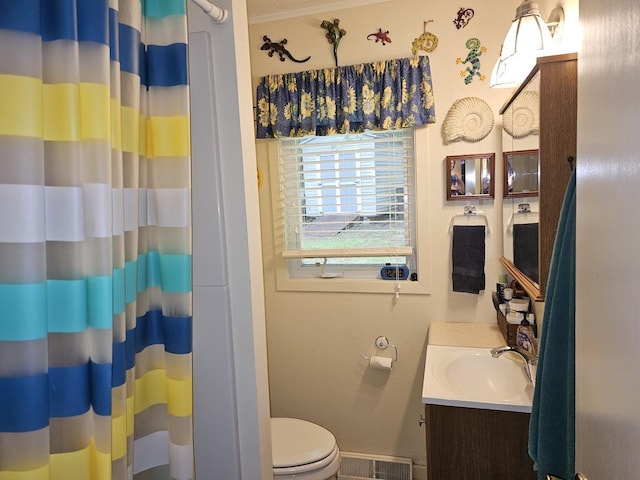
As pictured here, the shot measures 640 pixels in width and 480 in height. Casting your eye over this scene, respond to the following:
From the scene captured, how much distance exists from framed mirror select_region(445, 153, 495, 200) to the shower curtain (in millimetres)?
1529

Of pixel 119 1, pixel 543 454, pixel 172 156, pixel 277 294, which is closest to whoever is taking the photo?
pixel 119 1

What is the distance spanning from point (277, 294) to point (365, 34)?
4.91 ft

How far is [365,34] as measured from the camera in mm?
2197

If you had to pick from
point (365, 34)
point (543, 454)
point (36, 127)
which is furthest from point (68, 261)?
point (365, 34)

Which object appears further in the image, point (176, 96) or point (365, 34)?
point (365, 34)

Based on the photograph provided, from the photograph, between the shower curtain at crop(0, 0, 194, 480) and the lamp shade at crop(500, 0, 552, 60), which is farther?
the lamp shade at crop(500, 0, 552, 60)

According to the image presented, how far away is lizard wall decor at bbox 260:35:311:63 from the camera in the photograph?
2.32 meters

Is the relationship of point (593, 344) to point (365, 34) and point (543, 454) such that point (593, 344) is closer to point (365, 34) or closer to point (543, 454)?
point (543, 454)

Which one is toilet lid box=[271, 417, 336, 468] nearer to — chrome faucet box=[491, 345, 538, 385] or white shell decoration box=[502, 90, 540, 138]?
chrome faucet box=[491, 345, 538, 385]

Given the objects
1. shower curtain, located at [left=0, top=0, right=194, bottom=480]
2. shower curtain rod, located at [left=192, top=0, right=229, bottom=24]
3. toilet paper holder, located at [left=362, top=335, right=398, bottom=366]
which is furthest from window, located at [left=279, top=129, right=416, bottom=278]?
shower curtain, located at [left=0, top=0, right=194, bottom=480]

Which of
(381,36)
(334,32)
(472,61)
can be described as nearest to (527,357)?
(472,61)

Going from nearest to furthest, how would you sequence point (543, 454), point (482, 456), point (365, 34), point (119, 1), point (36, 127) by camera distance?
point (36, 127) → point (119, 1) → point (543, 454) → point (482, 456) → point (365, 34)

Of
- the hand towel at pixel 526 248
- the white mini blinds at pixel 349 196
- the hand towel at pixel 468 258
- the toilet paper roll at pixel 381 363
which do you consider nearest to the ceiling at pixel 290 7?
the white mini blinds at pixel 349 196

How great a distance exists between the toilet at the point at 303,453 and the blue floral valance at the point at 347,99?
1.49 m
